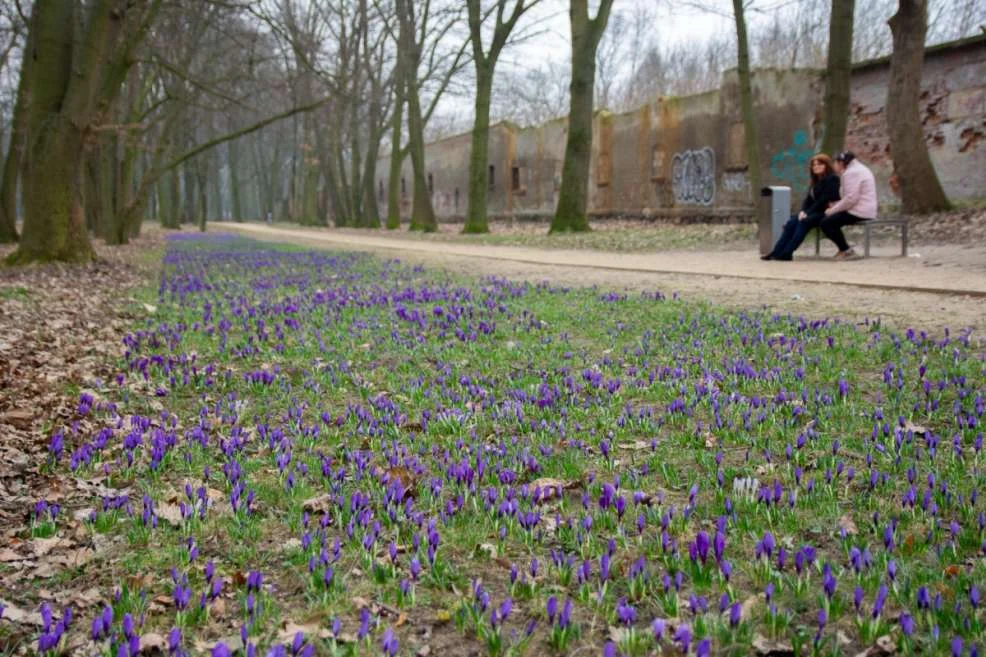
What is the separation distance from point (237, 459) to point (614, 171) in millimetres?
36124

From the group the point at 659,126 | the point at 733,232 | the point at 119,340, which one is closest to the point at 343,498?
the point at 119,340

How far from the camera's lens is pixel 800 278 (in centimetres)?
1170

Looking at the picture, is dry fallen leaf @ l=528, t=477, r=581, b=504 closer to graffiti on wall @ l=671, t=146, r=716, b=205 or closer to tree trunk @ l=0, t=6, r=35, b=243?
tree trunk @ l=0, t=6, r=35, b=243

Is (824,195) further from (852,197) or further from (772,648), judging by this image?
(772,648)

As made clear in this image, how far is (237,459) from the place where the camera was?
13.1ft

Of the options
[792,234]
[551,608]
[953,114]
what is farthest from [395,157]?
[551,608]

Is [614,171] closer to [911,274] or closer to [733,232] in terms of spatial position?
[733,232]

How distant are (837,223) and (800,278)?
3673 millimetres

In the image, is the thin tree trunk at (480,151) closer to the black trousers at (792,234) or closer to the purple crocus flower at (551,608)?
the black trousers at (792,234)

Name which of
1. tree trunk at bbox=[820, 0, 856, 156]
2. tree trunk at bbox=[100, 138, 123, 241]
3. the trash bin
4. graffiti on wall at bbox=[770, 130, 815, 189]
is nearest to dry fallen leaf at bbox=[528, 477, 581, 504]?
the trash bin

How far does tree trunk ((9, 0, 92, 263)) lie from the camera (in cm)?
1436

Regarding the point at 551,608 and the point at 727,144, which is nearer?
the point at 551,608

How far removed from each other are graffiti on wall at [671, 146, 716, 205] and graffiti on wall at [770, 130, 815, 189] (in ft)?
11.3

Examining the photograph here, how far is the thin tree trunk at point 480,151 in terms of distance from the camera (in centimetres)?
3150
